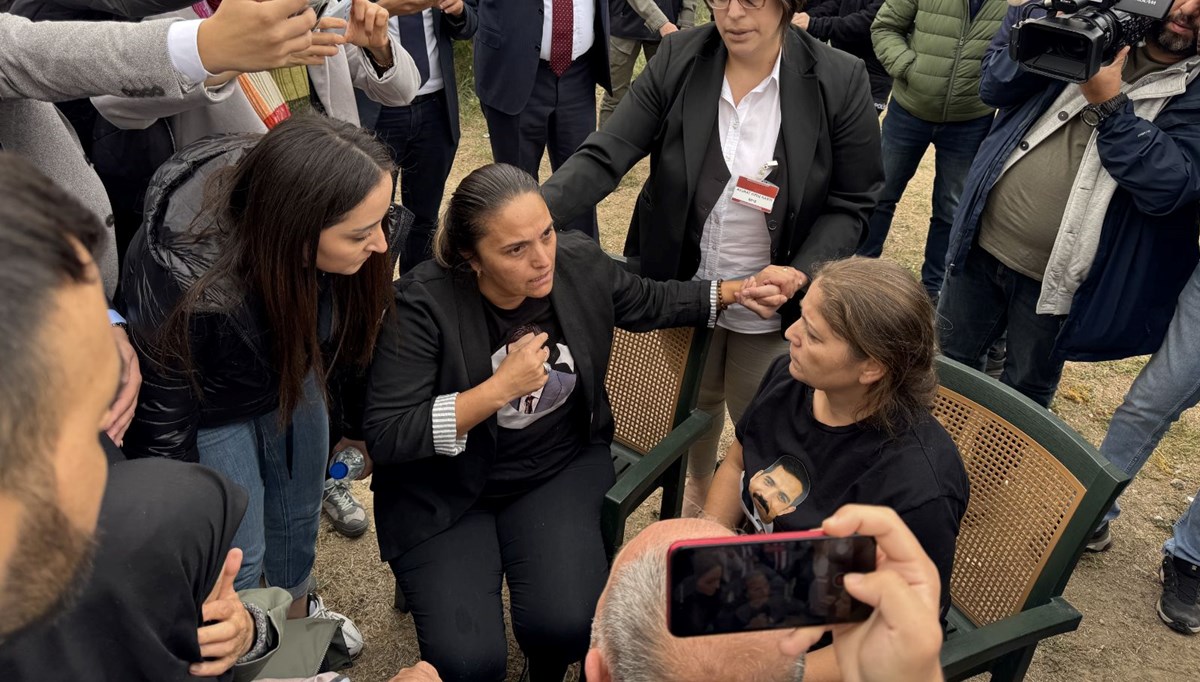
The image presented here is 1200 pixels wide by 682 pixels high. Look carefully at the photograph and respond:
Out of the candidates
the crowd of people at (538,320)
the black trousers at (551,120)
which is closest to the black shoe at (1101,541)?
the crowd of people at (538,320)

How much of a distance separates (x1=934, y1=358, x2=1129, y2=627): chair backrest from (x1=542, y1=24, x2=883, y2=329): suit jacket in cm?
62

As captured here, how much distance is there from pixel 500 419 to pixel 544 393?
0.43 ft

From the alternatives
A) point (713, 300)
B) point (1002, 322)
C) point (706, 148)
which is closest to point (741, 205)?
point (706, 148)

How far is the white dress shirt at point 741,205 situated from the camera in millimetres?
2604

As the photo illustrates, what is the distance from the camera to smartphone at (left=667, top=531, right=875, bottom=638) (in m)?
1.13

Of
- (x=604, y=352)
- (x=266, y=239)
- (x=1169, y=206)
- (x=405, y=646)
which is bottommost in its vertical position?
(x=405, y=646)

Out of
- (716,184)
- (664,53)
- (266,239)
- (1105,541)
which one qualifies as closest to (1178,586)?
(1105,541)

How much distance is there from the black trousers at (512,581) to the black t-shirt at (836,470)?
455 mm

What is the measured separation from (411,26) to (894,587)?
3.32 metres

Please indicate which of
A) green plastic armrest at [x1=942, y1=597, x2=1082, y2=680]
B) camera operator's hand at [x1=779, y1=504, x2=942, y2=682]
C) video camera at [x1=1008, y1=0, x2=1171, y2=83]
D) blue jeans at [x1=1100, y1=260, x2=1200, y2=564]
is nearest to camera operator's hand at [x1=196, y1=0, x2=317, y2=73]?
camera operator's hand at [x1=779, y1=504, x2=942, y2=682]

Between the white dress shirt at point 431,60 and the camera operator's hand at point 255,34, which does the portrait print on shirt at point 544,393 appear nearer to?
the camera operator's hand at point 255,34

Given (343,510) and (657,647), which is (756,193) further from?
(343,510)

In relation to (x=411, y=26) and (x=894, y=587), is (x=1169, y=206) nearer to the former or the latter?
(x=894, y=587)

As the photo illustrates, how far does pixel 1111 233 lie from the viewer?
2660 mm
